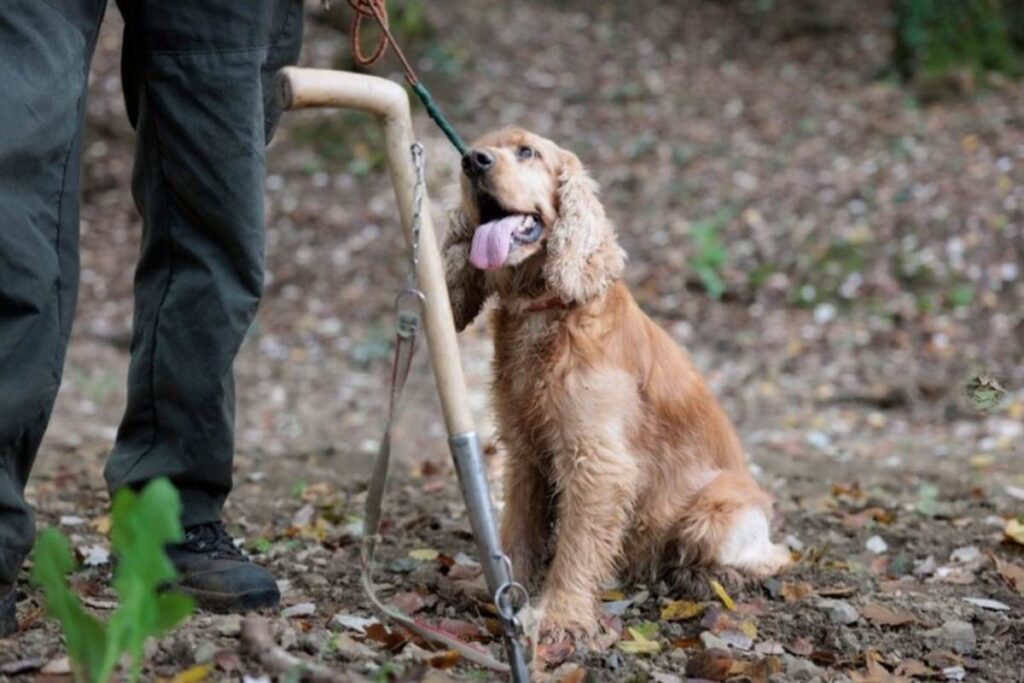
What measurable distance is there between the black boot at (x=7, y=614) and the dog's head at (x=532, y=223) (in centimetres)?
149

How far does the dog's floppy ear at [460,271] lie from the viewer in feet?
12.3

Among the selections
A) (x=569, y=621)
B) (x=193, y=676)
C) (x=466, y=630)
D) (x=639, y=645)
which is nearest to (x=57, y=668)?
(x=193, y=676)

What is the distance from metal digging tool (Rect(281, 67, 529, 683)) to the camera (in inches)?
105

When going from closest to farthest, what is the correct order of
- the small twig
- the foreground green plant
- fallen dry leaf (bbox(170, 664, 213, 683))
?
the foreground green plant → the small twig → fallen dry leaf (bbox(170, 664, 213, 683))

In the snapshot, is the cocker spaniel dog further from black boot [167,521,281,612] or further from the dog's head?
black boot [167,521,281,612]

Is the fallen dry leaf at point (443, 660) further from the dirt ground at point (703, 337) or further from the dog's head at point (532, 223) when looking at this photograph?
the dog's head at point (532, 223)

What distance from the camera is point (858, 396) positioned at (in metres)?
7.50

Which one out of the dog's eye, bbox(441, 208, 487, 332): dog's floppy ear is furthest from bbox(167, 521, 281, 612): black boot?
the dog's eye

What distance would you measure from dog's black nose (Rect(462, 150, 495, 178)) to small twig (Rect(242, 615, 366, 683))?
4.99 feet

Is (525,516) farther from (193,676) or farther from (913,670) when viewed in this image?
(193,676)

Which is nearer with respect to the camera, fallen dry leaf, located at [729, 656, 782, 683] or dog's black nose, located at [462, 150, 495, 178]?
fallen dry leaf, located at [729, 656, 782, 683]

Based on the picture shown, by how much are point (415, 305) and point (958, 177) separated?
8235mm

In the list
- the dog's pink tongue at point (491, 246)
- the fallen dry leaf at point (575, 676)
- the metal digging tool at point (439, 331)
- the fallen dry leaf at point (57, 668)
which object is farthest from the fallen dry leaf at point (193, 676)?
the dog's pink tongue at point (491, 246)

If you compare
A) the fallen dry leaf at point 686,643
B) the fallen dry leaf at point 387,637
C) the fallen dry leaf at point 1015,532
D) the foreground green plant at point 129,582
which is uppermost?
→ the foreground green plant at point 129,582
